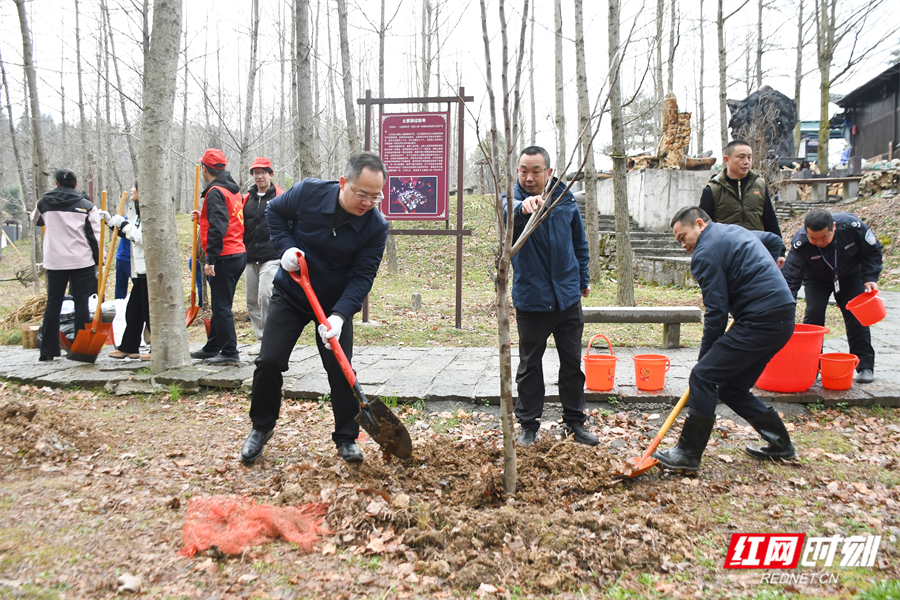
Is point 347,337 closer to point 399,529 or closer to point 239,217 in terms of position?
point 399,529

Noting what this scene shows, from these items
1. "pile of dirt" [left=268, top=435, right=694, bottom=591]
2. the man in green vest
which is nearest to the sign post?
the man in green vest

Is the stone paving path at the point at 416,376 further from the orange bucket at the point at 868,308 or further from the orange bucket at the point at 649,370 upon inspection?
the orange bucket at the point at 868,308

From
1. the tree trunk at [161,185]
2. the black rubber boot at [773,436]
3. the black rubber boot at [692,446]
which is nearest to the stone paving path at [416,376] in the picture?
the tree trunk at [161,185]

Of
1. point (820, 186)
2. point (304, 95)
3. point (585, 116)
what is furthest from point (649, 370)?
point (820, 186)

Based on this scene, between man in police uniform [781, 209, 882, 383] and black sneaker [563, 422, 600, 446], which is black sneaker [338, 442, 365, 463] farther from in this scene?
man in police uniform [781, 209, 882, 383]

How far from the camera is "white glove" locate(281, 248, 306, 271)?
3287mm

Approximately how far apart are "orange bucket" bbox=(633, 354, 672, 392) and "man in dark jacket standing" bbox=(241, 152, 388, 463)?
7.91 ft

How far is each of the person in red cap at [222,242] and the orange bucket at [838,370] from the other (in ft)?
17.3

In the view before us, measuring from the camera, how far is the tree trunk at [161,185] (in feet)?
16.8

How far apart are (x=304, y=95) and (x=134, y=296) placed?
388 cm

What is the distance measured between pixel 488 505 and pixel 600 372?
6.71ft

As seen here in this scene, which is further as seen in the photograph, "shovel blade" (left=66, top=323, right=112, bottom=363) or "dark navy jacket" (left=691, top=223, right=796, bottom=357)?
"shovel blade" (left=66, top=323, right=112, bottom=363)

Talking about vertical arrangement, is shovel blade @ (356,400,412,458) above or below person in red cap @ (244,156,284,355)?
below

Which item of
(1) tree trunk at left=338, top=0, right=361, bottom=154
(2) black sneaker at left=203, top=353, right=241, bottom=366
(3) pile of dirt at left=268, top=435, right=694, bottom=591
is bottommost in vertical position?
(3) pile of dirt at left=268, top=435, right=694, bottom=591
